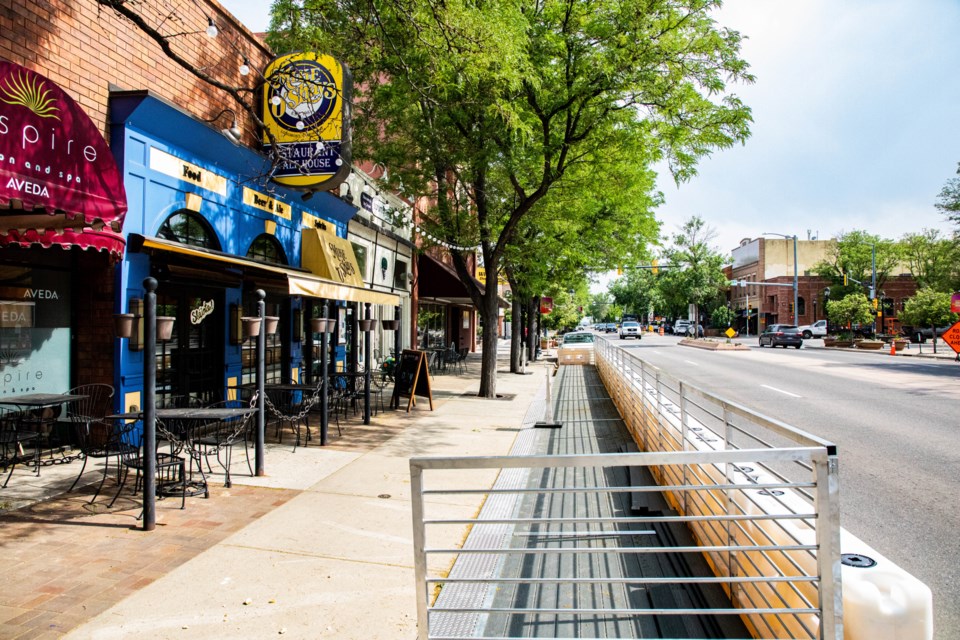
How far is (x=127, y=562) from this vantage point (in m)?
4.44

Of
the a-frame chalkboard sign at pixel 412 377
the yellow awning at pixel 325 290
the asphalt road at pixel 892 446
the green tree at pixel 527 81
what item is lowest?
the asphalt road at pixel 892 446

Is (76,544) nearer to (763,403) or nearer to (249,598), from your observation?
(249,598)

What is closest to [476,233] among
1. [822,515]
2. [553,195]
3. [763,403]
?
[553,195]

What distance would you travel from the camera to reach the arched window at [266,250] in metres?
12.0

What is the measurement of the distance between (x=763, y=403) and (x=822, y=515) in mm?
11180

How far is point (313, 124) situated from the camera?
1103cm

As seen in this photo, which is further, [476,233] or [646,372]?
[476,233]

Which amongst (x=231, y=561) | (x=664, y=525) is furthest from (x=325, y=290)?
(x=664, y=525)

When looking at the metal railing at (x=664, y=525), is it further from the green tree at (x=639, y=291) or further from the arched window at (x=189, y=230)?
the green tree at (x=639, y=291)

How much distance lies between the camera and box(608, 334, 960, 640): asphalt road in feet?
15.1

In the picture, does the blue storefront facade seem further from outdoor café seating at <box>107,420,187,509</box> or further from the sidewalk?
the sidewalk

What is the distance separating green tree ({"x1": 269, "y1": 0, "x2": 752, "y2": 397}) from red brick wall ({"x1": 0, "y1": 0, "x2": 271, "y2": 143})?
137 centimetres

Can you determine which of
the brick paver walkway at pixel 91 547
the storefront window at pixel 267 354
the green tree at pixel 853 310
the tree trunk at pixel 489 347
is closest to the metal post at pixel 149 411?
the brick paver walkway at pixel 91 547

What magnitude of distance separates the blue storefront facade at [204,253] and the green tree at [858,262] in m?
61.1
